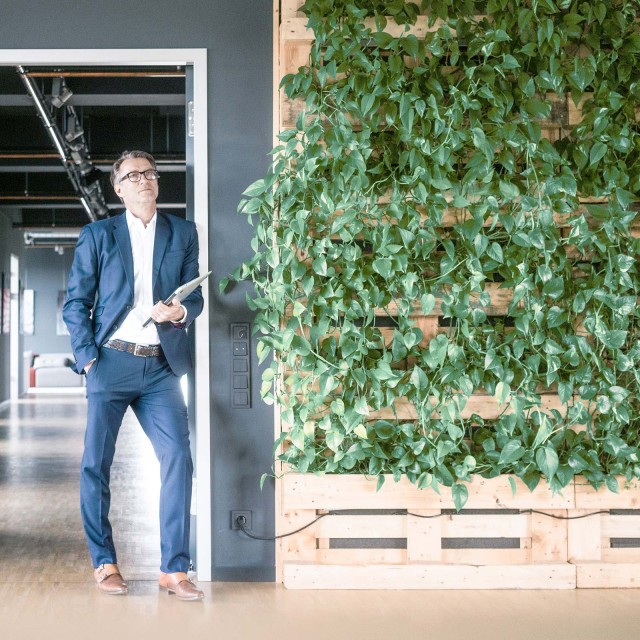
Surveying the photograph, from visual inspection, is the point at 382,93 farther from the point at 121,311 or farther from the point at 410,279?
the point at 121,311

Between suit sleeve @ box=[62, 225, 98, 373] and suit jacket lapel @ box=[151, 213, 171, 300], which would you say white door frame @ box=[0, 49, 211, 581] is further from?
suit sleeve @ box=[62, 225, 98, 373]

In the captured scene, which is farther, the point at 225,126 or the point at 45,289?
the point at 45,289

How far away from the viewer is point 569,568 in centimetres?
330

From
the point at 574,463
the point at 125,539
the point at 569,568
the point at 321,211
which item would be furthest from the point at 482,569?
the point at 125,539

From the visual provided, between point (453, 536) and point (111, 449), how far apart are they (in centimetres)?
136

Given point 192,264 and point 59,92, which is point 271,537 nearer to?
point 192,264

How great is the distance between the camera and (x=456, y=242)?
10.8ft

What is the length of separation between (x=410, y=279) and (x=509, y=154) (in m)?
0.59

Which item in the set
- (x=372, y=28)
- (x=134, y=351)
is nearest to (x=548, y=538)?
(x=134, y=351)

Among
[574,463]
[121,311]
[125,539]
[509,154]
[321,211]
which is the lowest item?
[125,539]

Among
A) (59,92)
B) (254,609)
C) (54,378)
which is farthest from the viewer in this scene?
(54,378)

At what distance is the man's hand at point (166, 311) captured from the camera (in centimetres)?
310

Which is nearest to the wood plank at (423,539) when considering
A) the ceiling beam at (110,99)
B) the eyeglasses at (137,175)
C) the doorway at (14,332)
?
the eyeglasses at (137,175)

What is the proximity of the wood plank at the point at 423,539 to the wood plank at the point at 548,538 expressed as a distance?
37 cm
